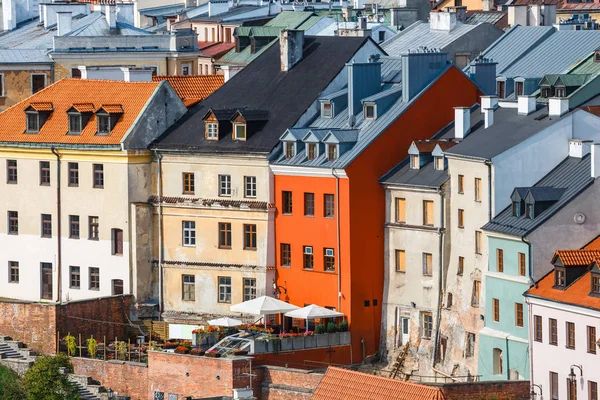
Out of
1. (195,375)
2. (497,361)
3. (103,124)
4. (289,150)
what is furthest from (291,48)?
(497,361)

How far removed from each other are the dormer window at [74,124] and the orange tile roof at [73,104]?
1.02 ft

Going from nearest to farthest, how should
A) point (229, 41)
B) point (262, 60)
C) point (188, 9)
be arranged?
1. point (262, 60)
2. point (229, 41)
3. point (188, 9)

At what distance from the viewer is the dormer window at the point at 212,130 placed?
123 m

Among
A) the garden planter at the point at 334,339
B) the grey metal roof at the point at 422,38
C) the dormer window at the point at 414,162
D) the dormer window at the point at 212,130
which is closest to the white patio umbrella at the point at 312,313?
the garden planter at the point at 334,339

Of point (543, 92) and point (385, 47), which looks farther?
point (385, 47)

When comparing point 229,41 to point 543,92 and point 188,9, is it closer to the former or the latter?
point 188,9

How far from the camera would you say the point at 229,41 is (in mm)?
176625

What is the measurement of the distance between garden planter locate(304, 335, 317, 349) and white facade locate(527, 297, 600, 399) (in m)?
13.8

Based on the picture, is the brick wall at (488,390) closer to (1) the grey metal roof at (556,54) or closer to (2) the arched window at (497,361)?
(2) the arched window at (497,361)

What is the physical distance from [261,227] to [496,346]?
56.2 feet

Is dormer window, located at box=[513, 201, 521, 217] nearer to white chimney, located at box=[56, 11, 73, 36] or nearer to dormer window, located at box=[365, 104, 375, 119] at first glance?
dormer window, located at box=[365, 104, 375, 119]

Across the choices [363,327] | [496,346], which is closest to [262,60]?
[363,327]

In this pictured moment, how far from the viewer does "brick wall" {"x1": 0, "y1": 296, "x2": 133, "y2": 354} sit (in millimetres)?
121062

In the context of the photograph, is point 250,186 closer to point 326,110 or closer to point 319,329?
point 326,110
